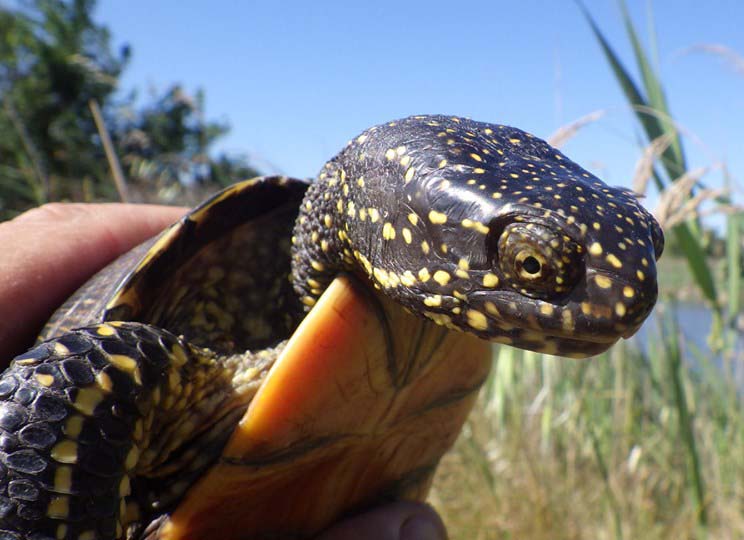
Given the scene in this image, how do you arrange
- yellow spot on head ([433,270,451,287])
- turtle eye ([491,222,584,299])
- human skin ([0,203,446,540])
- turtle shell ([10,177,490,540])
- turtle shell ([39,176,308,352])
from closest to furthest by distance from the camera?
turtle eye ([491,222,584,299]), yellow spot on head ([433,270,451,287]), turtle shell ([10,177,490,540]), turtle shell ([39,176,308,352]), human skin ([0,203,446,540])

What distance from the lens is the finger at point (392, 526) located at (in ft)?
4.50

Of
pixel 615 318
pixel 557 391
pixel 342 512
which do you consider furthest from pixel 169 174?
pixel 615 318

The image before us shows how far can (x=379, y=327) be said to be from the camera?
1.17 meters

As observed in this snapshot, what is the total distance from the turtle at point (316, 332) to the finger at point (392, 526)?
51 mm

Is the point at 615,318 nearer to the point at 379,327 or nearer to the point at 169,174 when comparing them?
the point at 379,327

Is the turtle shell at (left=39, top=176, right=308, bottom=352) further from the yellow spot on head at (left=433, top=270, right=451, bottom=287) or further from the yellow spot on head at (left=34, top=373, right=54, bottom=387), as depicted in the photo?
the yellow spot on head at (left=433, top=270, right=451, bottom=287)

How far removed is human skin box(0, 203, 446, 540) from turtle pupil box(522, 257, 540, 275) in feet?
2.83

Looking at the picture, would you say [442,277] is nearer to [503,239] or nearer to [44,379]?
[503,239]

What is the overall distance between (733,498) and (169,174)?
4.15 metres

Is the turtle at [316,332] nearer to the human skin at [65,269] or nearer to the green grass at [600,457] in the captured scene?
the human skin at [65,269]

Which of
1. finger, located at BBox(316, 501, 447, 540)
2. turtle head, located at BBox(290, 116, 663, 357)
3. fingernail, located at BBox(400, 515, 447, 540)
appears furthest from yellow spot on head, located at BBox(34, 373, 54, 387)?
fingernail, located at BBox(400, 515, 447, 540)

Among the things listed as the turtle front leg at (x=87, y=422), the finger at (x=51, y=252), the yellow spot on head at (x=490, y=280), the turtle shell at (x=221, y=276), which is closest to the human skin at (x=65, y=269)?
Answer: the finger at (x=51, y=252)

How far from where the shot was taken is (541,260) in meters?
0.80

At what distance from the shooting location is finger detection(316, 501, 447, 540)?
1.37 meters
